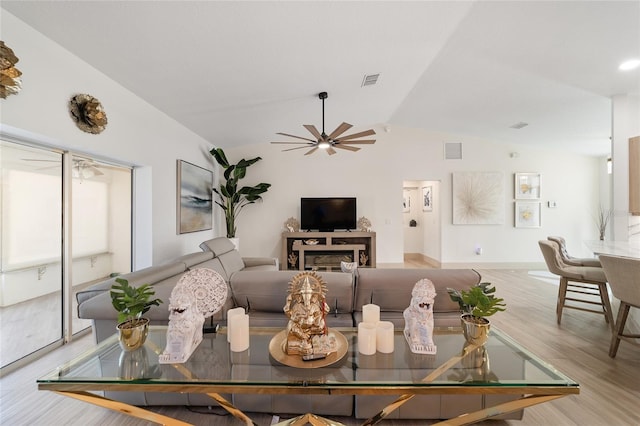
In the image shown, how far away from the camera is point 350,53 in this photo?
2.70m

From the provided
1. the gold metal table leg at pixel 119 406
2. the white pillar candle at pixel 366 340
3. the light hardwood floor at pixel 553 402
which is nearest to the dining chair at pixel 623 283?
→ the light hardwood floor at pixel 553 402

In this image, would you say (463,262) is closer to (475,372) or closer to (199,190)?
(475,372)

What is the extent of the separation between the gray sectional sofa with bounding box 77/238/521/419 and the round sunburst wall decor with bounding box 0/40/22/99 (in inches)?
59.5

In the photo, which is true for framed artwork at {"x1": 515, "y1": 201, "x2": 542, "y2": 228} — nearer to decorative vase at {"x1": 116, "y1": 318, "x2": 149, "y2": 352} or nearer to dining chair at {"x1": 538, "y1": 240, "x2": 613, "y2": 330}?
dining chair at {"x1": 538, "y1": 240, "x2": 613, "y2": 330}

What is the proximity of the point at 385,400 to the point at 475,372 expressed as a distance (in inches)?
30.4

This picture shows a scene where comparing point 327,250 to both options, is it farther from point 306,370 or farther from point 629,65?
point 629,65

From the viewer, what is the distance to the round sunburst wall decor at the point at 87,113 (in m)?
2.33

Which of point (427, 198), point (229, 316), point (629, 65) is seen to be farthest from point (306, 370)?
point (427, 198)

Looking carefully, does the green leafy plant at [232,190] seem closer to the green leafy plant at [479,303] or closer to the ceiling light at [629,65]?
the green leafy plant at [479,303]

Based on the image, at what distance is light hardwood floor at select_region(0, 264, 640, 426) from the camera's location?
1624 mm

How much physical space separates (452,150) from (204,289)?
6.18 meters

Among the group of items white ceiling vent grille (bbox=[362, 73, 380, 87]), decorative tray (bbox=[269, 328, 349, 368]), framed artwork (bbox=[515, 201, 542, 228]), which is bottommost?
decorative tray (bbox=[269, 328, 349, 368])

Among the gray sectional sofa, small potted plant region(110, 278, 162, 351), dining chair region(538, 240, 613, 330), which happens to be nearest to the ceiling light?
dining chair region(538, 240, 613, 330)

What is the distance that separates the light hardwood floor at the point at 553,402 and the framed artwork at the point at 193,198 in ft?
6.60
